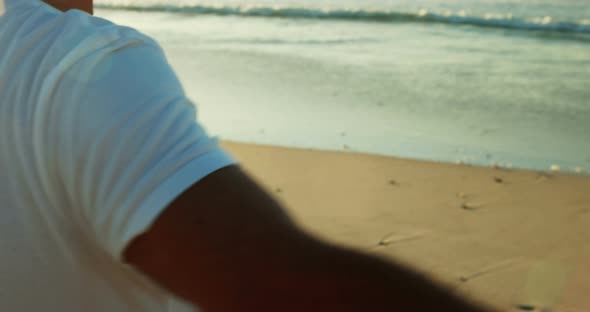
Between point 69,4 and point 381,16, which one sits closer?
point 69,4

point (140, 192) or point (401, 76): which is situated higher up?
point (140, 192)

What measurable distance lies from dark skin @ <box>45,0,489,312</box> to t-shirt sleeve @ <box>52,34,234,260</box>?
14 mm

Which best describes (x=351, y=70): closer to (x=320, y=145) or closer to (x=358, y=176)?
(x=320, y=145)

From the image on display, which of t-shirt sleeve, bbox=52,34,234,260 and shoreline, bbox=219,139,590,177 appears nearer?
t-shirt sleeve, bbox=52,34,234,260

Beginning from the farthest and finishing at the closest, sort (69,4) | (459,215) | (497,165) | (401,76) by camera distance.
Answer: (401,76)
(497,165)
(459,215)
(69,4)

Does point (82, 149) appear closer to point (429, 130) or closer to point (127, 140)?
point (127, 140)

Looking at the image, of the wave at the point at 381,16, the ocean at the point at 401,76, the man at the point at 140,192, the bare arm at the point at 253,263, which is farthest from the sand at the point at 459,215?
the wave at the point at 381,16

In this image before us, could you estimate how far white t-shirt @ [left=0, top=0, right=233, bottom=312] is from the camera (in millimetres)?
517

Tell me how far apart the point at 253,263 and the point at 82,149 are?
16 centimetres

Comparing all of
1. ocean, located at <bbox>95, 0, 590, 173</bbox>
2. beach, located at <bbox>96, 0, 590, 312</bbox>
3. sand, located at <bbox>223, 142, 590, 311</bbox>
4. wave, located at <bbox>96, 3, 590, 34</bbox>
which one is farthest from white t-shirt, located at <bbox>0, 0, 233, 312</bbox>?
wave, located at <bbox>96, 3, 590, 34</bbox>

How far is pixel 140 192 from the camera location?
Result: 0.51m

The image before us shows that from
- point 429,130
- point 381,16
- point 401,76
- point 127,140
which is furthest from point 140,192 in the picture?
point 381,16

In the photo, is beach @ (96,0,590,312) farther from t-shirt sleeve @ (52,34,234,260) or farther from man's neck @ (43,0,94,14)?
man's neck @ (43,0,94,14)

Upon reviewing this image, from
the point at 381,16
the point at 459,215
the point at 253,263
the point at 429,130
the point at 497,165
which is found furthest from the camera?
the point at 381,16
